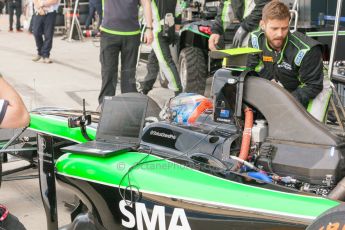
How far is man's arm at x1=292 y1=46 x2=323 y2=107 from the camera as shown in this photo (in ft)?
12.5

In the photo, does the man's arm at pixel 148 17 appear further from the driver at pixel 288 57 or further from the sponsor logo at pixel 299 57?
the sponsor logo at pixel 299 57

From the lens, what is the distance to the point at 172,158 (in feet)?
9.96

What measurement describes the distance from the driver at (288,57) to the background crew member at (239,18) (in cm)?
237

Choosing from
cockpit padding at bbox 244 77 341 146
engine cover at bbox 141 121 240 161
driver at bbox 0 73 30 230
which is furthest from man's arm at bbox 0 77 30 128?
cockpit padding at bbox 244 77 341 146

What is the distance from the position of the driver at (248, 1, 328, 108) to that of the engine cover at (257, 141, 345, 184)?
0.84 m

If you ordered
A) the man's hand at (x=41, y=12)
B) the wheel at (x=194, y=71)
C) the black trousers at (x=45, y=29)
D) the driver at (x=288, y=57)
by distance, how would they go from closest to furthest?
the driver at (x=288, y=57) < the wheel at (x=194, y=71) < the man's hand at (x=41, y=12) < the black trousers at (x=45, y=29)

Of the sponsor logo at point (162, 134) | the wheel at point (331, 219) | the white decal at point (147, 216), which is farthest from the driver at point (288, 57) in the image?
the wheel at point (331, 219)

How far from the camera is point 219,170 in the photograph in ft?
9.47

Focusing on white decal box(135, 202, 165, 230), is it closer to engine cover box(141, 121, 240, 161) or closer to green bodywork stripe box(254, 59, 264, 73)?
engine cover box(141, 121, 240, 161)

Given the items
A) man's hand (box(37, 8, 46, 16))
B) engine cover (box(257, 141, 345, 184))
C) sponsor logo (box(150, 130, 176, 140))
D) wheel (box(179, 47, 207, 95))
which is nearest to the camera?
engine cover (box(257, 141, 345, 184))

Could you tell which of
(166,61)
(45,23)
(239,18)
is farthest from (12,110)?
(45,23)

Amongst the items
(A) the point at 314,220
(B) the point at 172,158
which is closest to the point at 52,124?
(B) the point at 172,158

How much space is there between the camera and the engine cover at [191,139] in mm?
3188

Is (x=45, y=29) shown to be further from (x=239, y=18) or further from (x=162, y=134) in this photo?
(x=162, y=134)
